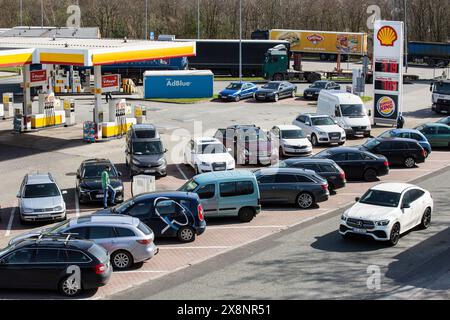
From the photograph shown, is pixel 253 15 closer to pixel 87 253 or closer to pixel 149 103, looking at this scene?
pixel 149 103

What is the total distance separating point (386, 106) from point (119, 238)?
2667 centimetres

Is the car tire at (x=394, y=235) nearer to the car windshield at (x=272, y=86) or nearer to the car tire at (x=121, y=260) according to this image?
the car tire at (x=121, y=260)

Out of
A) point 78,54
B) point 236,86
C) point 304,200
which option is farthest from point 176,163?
point 236,86

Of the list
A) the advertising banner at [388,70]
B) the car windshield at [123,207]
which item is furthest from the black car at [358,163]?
Result: the advertising banner at [388,70]

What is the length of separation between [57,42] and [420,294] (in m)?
30.0

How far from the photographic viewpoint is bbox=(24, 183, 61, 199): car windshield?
24.9 m

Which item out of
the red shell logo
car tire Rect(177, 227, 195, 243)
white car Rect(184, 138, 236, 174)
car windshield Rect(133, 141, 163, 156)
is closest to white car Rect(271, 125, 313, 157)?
white car Rect(184, 138, 236, 174)

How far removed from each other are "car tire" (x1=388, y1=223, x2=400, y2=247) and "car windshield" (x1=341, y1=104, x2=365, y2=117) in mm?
18909

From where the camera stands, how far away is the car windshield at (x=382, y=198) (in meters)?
22.1

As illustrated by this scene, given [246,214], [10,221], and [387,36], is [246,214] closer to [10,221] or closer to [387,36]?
[10,221]

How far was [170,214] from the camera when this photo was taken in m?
22.0

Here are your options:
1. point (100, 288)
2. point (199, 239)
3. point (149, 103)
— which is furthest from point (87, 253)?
point (149, 103)

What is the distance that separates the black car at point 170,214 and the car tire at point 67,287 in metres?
4.60

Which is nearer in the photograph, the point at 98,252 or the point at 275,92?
the point at 98,252
